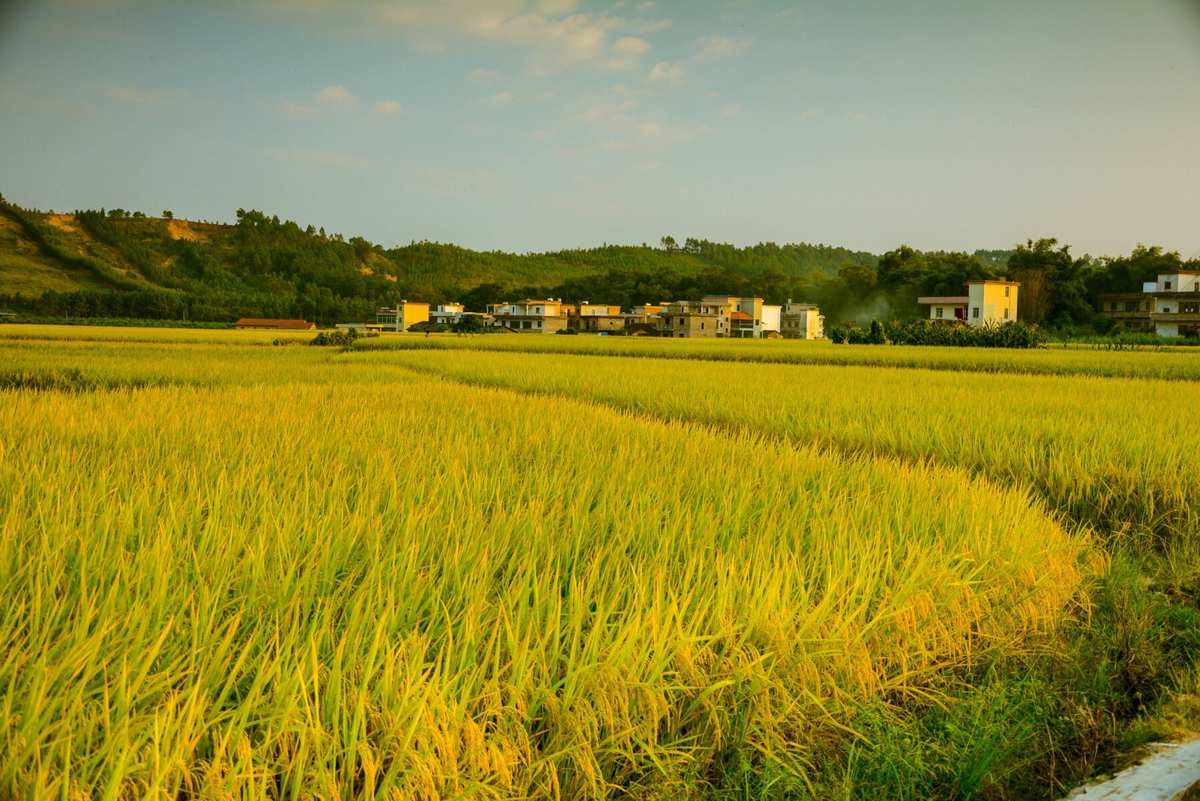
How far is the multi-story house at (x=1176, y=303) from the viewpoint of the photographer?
1647 inches

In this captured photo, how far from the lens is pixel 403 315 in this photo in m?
66.6

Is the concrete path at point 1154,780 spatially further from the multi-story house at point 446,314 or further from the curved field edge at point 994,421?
the multi-story house at point 446,314

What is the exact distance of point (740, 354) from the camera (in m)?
20.2

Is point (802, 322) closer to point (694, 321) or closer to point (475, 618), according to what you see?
point (694, 321)

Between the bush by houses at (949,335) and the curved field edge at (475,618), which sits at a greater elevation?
the bush by houses at (949,335)

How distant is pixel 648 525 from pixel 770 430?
4.03 meters

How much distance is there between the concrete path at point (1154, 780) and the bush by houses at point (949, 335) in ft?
90.7

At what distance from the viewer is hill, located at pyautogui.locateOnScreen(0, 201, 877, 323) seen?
55134 millimetres

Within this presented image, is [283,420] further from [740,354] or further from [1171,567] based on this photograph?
[740,354]

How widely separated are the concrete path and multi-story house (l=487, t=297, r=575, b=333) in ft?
211

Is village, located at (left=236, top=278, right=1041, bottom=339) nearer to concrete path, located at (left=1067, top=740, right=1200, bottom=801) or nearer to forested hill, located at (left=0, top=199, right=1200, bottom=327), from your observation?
forested hill, located at (left=0, top=199, right=1200, bottom=327)

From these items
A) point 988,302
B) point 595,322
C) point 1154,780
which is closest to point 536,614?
point 1154,780

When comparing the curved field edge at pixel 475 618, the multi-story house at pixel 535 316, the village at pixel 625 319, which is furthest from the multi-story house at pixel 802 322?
the curved field edge at pixel 475 618

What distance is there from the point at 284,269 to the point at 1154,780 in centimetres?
9522
